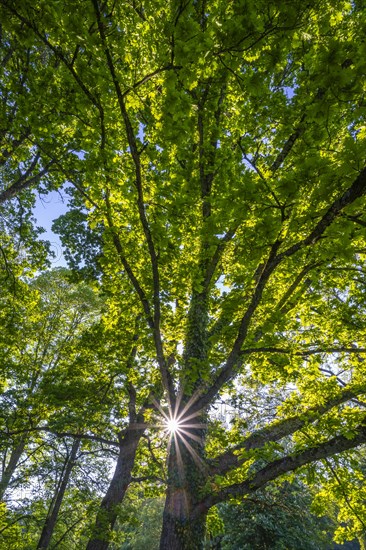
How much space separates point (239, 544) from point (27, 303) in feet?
42.3

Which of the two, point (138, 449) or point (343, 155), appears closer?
point (343, 155)

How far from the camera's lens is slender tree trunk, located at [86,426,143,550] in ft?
22.6

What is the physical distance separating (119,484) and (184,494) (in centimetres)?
445

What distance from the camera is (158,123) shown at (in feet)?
13.5

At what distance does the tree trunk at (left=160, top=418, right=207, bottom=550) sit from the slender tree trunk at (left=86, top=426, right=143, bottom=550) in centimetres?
334

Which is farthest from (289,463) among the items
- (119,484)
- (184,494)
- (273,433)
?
(119,484)

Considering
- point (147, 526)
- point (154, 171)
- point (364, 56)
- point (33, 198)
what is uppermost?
point (33, 198)

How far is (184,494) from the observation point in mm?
4285

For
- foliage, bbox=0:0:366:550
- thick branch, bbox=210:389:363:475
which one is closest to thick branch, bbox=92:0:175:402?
foliage, bbox=0:0:366:550

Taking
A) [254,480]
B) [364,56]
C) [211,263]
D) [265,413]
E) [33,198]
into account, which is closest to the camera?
[364,56]

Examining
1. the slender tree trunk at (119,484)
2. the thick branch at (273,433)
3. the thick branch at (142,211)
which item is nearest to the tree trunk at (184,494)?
the thick branch at (273,433)

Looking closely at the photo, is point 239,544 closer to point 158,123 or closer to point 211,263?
point 211,263

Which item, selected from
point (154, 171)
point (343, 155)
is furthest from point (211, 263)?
point (343, 155)

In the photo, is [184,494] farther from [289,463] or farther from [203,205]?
[203,205]
